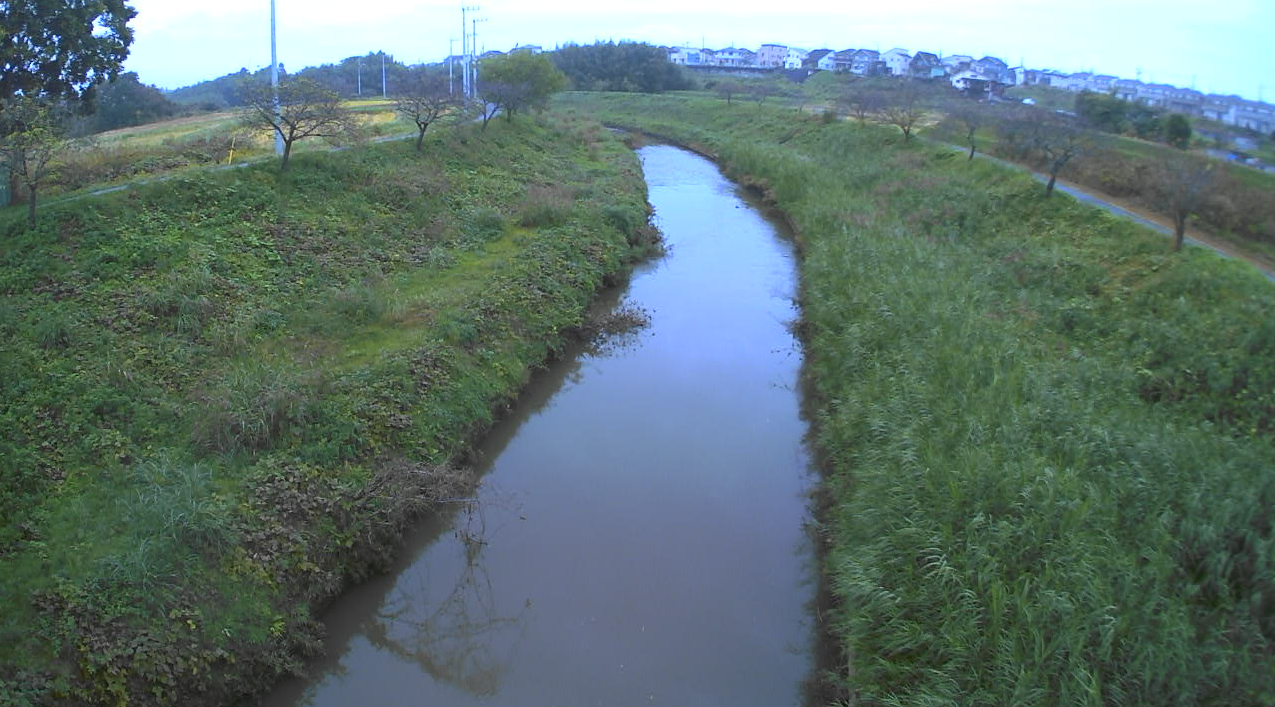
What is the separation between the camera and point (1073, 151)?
20906 millimetres

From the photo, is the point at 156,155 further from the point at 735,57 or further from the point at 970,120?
the point at 735,57

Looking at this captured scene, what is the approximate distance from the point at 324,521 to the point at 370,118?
28.2 metres

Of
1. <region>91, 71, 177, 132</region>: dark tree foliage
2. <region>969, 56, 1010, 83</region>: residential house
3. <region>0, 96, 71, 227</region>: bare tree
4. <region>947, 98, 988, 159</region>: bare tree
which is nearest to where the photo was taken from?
<region>0, 96, 71, 227</region>: bare tree

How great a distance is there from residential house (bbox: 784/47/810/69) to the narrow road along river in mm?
106648

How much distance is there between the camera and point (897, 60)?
9275 centimetres

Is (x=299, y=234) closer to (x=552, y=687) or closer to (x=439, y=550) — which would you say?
(x=439, y=550)

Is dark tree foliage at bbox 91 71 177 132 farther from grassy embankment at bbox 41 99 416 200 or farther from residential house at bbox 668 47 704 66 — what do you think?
residential house at bbox 668 47 704 66

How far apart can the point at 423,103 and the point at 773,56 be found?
97.3m

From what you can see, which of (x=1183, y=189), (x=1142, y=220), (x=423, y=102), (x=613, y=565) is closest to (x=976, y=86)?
(x=1142, y=220)

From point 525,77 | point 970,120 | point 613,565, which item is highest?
point 525,77

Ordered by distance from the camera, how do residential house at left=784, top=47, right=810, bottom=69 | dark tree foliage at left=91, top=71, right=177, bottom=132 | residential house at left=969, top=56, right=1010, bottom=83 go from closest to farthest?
1. dark tree foliage at left=91, top=71, right=177, bottom=132
2. residential house at left=969, top=56, right=1010, bottom=83
3. residential house at left=784, top=47, right=810, bottom=69

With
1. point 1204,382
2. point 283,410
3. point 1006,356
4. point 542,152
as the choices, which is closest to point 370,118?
point 542,152

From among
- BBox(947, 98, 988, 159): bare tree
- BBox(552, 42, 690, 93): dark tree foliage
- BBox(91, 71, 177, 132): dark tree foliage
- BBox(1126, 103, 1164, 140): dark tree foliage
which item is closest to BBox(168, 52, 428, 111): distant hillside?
BBox(552, 42, 690, 93): dark tree foliage

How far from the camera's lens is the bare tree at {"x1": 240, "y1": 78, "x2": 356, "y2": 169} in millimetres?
19219
